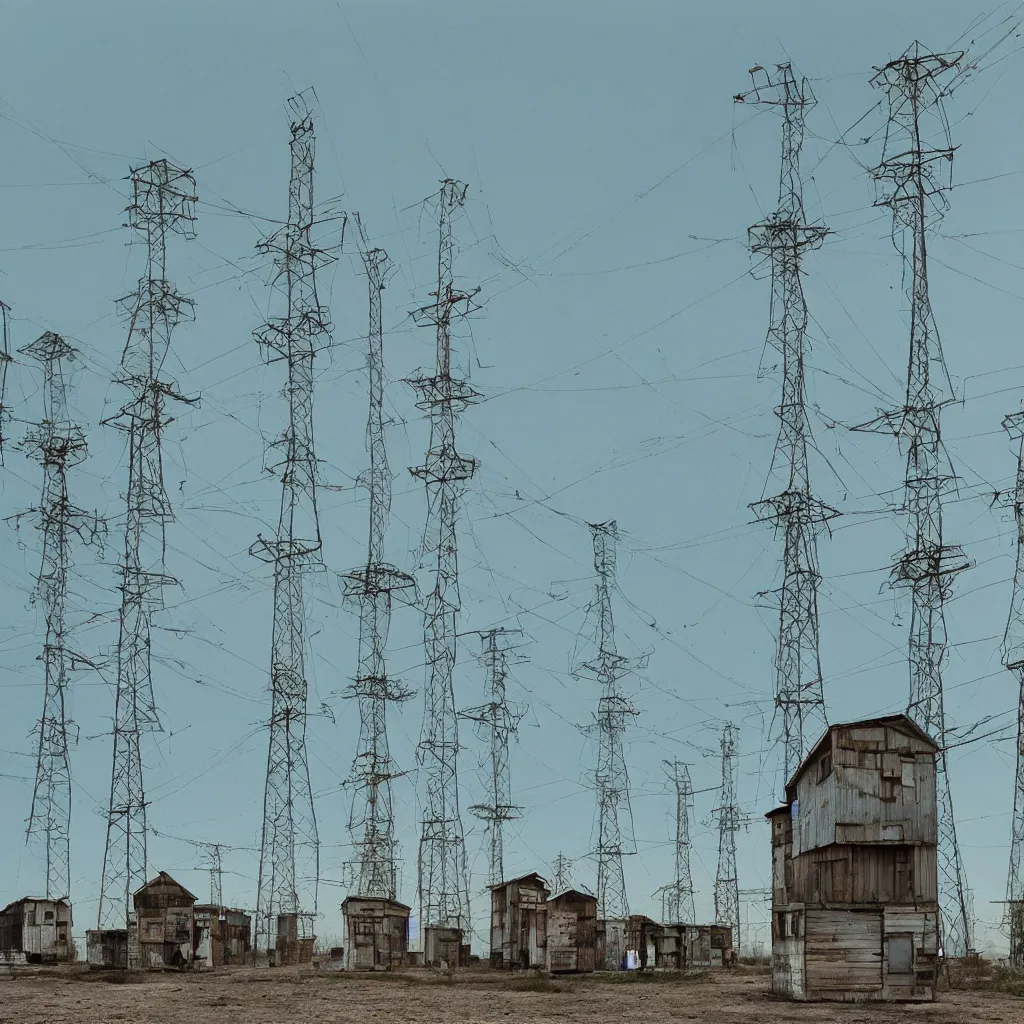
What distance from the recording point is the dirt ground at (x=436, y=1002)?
31938 mm

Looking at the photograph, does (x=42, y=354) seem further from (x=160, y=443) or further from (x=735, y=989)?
(x=735, y=989)

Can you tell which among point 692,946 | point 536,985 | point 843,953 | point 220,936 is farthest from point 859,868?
point 220,936

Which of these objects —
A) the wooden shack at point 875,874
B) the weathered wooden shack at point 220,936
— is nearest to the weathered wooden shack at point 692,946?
the weathered wooden shack at point 220,936

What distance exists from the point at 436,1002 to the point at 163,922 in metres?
24.2

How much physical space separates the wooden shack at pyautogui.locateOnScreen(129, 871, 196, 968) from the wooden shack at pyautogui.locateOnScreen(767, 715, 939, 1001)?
27.9 metres

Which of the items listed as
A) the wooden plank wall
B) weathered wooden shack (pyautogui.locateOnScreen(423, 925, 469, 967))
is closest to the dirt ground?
the wooden plank wall

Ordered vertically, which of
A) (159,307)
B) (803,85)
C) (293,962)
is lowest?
(293,962)

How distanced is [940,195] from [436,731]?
29145mm

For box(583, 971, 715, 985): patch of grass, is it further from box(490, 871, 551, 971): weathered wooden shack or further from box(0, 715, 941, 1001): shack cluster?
box(0, 715, 941, 1001): shack cluster

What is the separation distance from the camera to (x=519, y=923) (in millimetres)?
62344

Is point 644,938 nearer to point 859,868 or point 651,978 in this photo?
point 651,978

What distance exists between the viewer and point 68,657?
72812 mm

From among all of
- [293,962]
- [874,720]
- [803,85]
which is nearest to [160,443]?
[293,962]

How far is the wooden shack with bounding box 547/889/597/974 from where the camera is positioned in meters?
57.9
